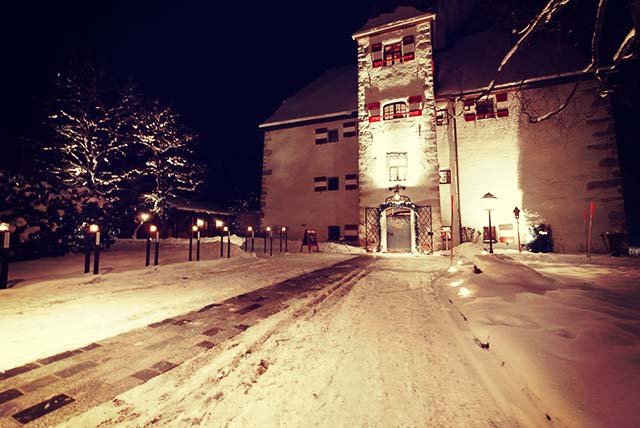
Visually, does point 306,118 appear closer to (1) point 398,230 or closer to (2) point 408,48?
(2) point 408,48

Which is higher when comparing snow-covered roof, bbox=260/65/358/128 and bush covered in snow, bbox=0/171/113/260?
snow-covered roof, bbox=260/65/358/128

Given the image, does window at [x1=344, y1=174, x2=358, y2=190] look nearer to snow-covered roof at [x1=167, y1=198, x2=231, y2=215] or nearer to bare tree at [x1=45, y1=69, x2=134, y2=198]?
bare tree at [x1=45, y1=69, x2=134, y2=198]

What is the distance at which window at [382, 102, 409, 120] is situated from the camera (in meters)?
15.0

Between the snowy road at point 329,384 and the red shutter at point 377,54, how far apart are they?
15787 mm

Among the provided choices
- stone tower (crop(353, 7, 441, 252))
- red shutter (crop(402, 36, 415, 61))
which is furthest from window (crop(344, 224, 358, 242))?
red shutter (crop(402, 36, 415, 61))

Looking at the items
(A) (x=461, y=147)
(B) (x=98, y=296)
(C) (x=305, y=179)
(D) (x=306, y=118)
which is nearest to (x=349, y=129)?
(D) (x=306, y=118)

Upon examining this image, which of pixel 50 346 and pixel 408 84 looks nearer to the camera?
pixel 50 346

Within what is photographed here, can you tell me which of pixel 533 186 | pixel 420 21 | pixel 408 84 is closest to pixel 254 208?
pixel 408 84

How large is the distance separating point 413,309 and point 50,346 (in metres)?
4.39

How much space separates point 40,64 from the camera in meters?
13.1

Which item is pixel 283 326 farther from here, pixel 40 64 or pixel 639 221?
pixel 639 221

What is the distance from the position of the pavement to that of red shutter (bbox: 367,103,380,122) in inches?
542

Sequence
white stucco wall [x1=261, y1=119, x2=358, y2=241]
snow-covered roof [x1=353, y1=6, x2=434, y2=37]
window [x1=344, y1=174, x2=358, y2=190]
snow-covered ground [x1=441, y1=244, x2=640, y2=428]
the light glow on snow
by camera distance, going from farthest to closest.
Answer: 1. white stucco wall [x1=261, y1=119, x2=358, y2=241]
2. window [x1=344, y1=174, x2=358, y2=190]
3. snow-covered roof [x1=353, y1=6, x2=434, y2=37]
4. the light glow on snow
5. snow-covered ground [x1=441, y1=244, x2=640, y2=428]

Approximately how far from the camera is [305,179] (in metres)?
18.5
